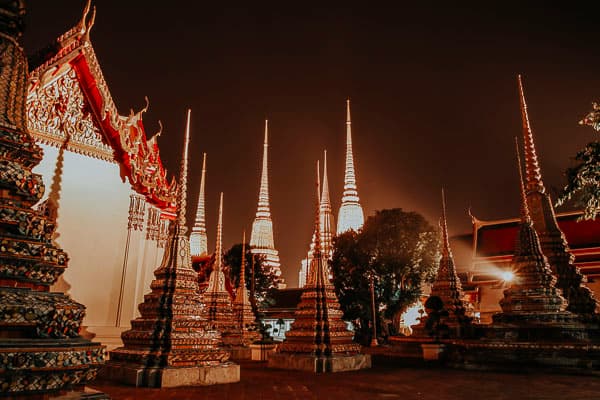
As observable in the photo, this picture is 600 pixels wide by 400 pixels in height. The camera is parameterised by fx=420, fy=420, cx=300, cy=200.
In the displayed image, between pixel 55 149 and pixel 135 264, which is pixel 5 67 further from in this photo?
pixel 135 264

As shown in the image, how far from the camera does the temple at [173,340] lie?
6.39m

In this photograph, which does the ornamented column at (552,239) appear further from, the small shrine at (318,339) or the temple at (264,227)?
the temple at (264,227)

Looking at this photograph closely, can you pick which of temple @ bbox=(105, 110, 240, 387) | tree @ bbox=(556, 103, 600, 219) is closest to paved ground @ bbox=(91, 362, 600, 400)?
temple @ bbox=(105, 110, 240, 387)

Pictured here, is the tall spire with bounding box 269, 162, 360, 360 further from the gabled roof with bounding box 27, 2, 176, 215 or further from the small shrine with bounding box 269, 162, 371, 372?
the gabled roof with bounding box 27, 2, 176, 215

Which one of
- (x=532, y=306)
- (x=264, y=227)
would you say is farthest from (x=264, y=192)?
(x=532, y=306)

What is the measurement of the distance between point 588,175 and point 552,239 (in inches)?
296

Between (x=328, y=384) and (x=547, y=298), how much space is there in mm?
6308

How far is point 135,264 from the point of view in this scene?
10867 millimetres

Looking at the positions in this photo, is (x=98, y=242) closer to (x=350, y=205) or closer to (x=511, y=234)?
(x=511, y=234)

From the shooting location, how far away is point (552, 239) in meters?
12.6

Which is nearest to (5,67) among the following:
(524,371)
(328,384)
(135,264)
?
(328,384)

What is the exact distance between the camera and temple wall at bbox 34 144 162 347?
9.73m

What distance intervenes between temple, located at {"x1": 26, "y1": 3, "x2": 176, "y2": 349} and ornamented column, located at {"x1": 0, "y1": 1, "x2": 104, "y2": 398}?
7225 millimetres

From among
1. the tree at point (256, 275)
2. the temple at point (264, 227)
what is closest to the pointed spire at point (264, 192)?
the temple at point (264, 227)
